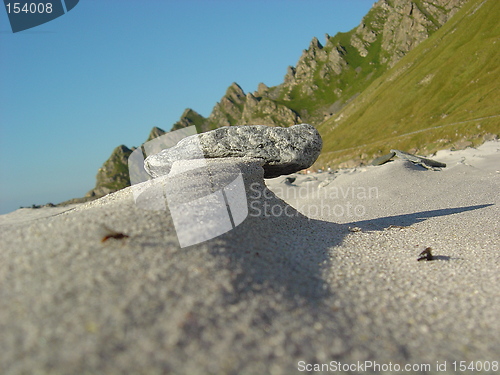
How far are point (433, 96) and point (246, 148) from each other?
4689 inches

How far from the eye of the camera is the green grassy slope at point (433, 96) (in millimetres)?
79188

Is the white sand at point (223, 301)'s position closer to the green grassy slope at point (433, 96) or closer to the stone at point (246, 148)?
the stone at point (246, 148)

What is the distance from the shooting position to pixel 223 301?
195 inches

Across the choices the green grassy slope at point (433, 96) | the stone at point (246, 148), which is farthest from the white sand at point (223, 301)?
the green grassy slope at point (433, 96)

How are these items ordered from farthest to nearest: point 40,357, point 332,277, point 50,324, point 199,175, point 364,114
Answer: point 364,114, point 199,175, point 332,277, point 50,324, point 40,357

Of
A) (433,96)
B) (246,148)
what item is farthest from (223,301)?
(433,96)

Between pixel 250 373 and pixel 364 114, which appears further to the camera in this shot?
pixel 364 114

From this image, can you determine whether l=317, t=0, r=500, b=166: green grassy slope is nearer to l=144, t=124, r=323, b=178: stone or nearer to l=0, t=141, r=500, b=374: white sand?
l=144, t=124, r=323, b=178: stone

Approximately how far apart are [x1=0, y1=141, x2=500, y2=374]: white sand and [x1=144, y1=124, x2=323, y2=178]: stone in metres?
5.87

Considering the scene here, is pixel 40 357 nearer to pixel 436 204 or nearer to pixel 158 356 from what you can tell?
pixel 158 356

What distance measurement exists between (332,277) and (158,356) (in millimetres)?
4154

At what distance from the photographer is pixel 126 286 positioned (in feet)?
15.9

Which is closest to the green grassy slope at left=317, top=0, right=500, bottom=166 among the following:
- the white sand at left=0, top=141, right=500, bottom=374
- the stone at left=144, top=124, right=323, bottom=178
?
the stone at left=144, top=124, right=323, bottom=178

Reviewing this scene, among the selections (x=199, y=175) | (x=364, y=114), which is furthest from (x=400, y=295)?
(x=364, y=114)
